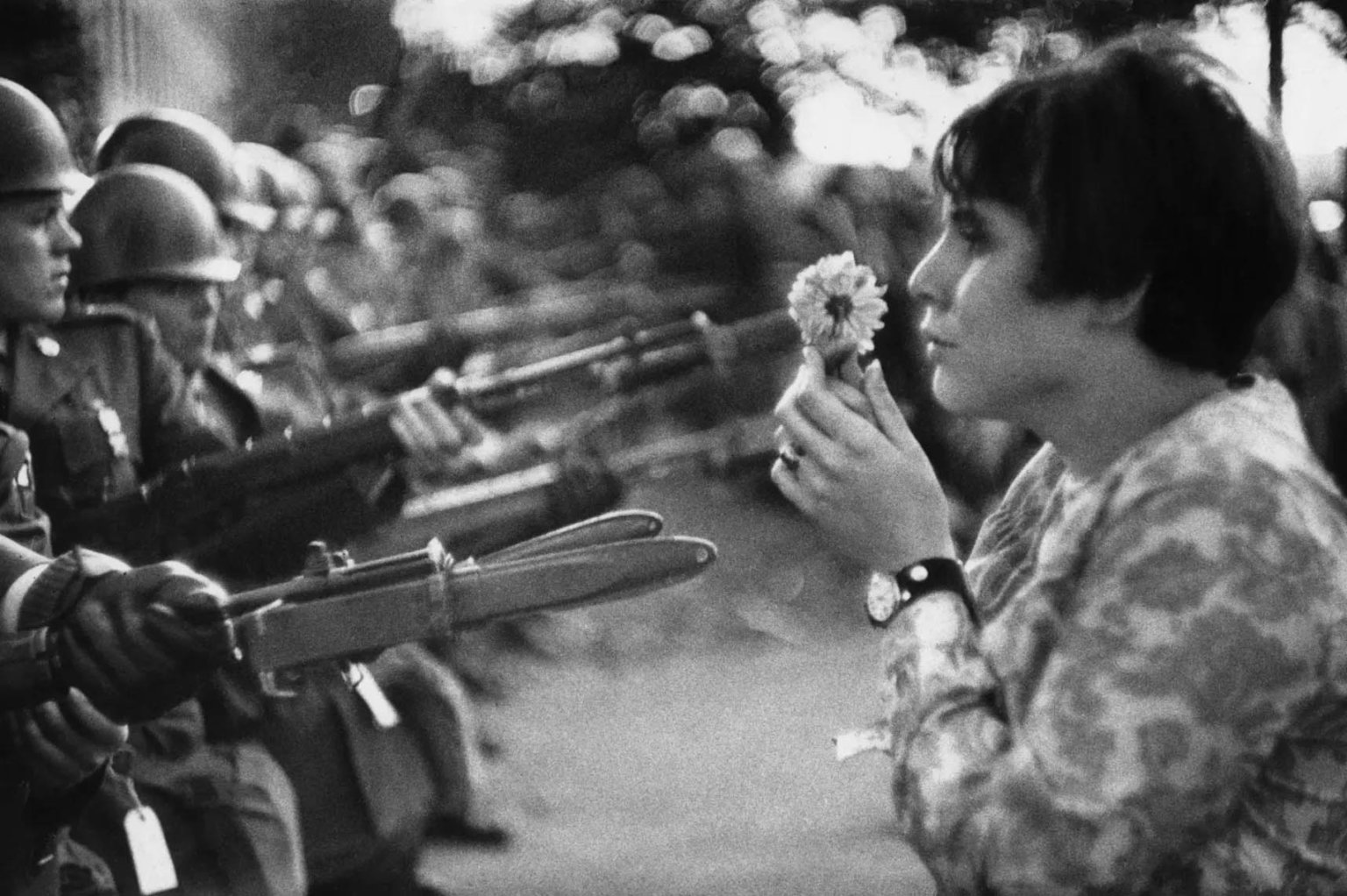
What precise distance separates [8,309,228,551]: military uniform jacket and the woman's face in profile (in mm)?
2229

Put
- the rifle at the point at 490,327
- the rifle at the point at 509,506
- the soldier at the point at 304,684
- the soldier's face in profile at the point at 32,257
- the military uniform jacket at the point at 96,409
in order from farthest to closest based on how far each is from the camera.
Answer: the rifle at the point at 490,327 < the rifle at the point at 509,506 < the soldier at the point at 304,684 < the military uniform jacket at the point at 96,409 < the soldier's face in profile at the point at 32,257

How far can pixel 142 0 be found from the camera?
7828 millimetres

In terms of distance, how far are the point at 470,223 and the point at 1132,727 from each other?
8515 mm

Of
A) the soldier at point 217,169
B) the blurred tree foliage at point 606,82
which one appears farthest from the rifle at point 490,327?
the blurred tree foliage at point 606,82

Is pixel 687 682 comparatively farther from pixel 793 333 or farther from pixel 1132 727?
pixel 1132 727

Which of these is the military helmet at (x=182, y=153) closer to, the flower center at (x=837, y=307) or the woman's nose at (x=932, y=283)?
the flower center at (x=837, y=307)

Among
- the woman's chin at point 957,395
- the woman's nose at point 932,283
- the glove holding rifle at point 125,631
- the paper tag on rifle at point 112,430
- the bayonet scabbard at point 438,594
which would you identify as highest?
the woman's nose at point 932,283

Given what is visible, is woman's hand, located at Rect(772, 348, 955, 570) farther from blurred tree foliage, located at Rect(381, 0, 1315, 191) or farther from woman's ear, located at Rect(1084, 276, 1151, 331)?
blurred tree foliage, located at Rect(381, 0, 1315, 191)

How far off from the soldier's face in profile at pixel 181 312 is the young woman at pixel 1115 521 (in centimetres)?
299

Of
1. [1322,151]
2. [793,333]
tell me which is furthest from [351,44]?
[1322,151]

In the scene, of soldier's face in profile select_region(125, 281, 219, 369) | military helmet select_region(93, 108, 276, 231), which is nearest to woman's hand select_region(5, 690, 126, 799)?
soldier's face in profile select_region(125, 281, 219, 369)

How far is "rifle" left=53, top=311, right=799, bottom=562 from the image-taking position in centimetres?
384

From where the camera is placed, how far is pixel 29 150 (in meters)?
3.45

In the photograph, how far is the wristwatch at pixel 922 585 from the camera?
1.75m
